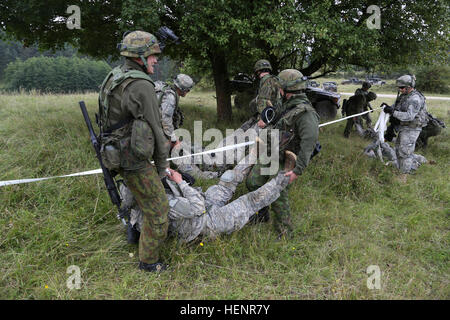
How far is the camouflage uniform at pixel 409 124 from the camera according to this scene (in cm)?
498

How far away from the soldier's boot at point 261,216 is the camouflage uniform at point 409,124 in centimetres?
316

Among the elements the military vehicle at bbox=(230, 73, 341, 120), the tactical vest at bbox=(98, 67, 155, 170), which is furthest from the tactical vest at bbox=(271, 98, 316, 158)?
the military vehicle at bbox=(230, 73, 341, 120)

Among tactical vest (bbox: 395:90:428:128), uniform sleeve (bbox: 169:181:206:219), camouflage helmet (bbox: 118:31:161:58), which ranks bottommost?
uniform sleeve (bbox: 169:181:206:219)

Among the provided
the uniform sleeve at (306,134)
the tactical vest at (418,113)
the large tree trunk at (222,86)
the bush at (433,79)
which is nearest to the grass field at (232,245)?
the uniform sleeve at (306,134)

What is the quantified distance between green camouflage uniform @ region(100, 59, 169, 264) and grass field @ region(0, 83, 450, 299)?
1.51 ft

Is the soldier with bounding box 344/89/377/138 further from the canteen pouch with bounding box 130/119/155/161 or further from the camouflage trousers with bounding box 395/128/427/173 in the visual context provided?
the canteen pouch with bounding box 130/119/155/161

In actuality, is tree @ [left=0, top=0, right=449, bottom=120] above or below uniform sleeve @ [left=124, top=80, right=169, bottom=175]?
above

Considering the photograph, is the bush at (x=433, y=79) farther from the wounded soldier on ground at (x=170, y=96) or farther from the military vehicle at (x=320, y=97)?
the wounded soldier on ground at (x=170, y=96)

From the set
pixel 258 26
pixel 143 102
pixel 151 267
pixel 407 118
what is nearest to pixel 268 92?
pixel 258 26

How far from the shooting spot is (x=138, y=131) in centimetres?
220

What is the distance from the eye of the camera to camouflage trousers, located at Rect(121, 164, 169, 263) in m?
2.38
